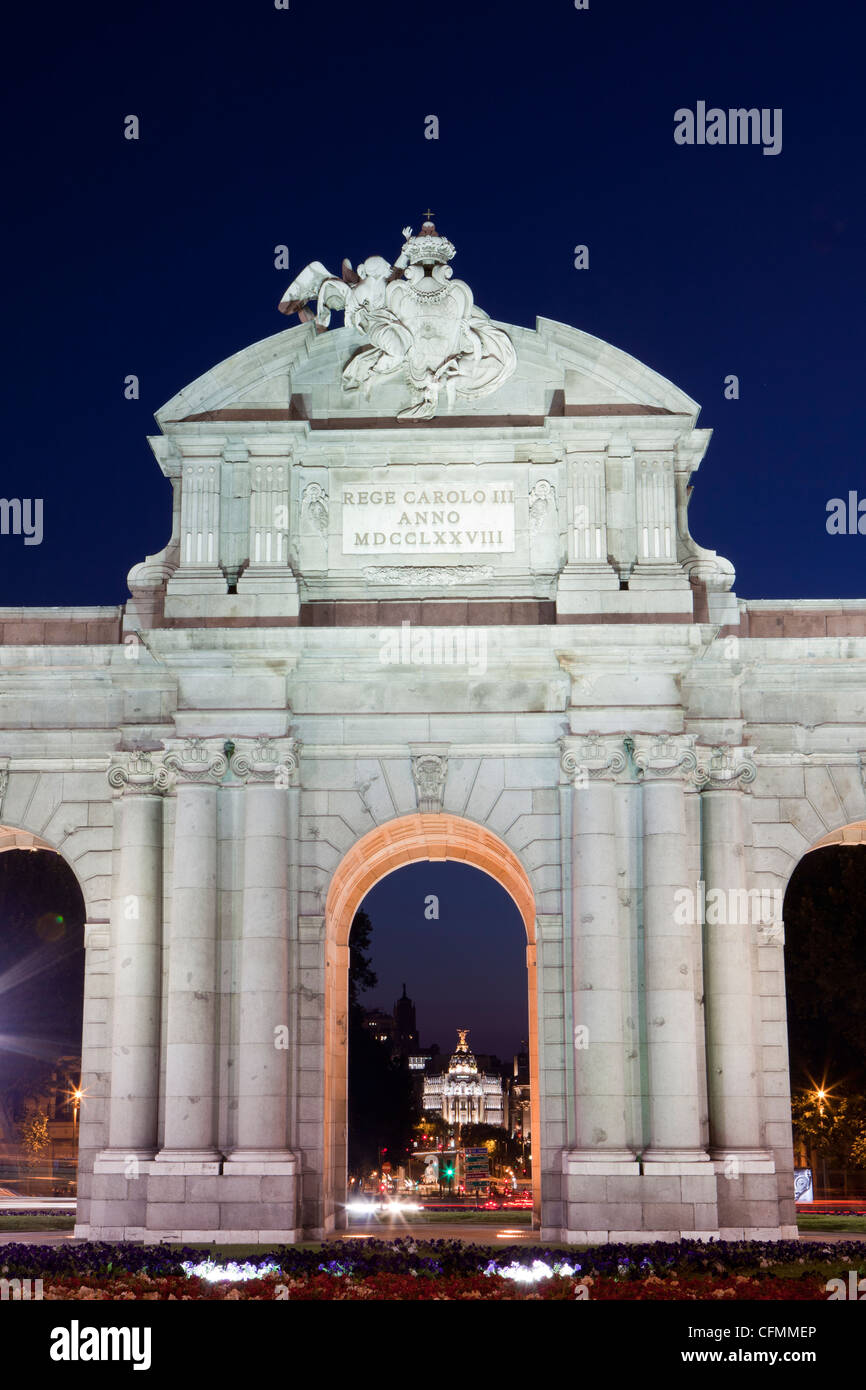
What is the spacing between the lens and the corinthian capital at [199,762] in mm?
31922

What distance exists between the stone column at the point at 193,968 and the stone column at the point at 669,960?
333 inches

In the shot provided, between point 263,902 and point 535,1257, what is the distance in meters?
10.2

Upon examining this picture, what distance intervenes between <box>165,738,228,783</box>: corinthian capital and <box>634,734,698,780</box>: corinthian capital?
8.34 m

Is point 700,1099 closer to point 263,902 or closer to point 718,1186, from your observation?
point 718,1186

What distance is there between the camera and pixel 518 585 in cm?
3316

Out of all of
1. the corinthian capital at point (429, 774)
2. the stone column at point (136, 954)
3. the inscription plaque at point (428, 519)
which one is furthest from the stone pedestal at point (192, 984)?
the inscription plaque at point (428, 519)

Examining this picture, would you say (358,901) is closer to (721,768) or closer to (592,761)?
(592,761)

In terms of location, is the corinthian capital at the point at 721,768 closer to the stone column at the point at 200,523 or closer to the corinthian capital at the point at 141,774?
the stone column at the point at 200,523

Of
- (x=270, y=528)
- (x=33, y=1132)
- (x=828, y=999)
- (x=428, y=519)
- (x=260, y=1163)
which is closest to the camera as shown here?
(x=260, y=1163)

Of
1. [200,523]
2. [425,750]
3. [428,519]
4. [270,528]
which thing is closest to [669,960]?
[425,750]

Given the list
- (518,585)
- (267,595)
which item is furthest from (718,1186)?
(267,595)

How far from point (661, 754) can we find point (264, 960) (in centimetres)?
879

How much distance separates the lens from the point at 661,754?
1251 inches
